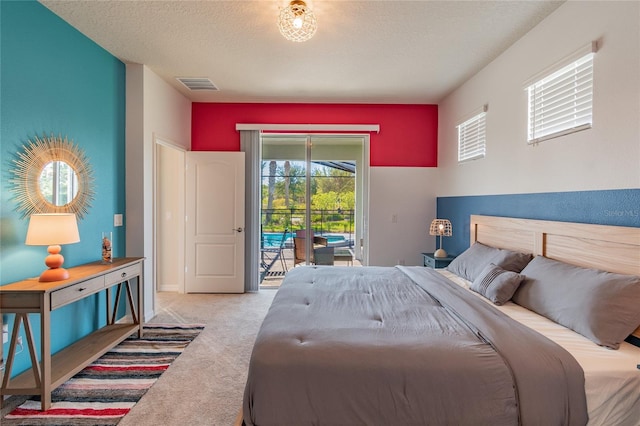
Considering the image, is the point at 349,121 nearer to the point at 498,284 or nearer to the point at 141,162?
the point at 141,162

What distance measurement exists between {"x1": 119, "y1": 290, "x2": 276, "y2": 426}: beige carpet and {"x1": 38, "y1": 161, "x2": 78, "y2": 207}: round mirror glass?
1643 millimetres

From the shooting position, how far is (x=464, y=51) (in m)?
3.12

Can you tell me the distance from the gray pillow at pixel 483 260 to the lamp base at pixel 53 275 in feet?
10.4

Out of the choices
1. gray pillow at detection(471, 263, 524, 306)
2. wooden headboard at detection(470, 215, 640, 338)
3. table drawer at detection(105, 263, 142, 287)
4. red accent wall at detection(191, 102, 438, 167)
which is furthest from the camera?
red accent wall at detection(191, 102, 438, 167)

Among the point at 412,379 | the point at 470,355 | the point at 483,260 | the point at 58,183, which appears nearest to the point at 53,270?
the point at 58,183

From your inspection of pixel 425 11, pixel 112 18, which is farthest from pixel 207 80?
pixel 425 11

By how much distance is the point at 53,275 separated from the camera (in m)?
2.16

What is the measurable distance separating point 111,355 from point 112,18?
9.33 ft

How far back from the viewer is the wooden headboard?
1.77 meters

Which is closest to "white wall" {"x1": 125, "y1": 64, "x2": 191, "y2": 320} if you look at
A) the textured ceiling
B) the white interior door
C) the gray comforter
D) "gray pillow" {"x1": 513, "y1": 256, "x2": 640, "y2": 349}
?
the textured ceiling

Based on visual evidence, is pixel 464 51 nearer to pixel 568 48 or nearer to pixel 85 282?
pixel 568 48

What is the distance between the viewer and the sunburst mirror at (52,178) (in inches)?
90.3

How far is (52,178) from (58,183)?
6 centimetres

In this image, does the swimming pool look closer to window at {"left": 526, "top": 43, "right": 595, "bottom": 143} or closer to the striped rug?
the striped rug
